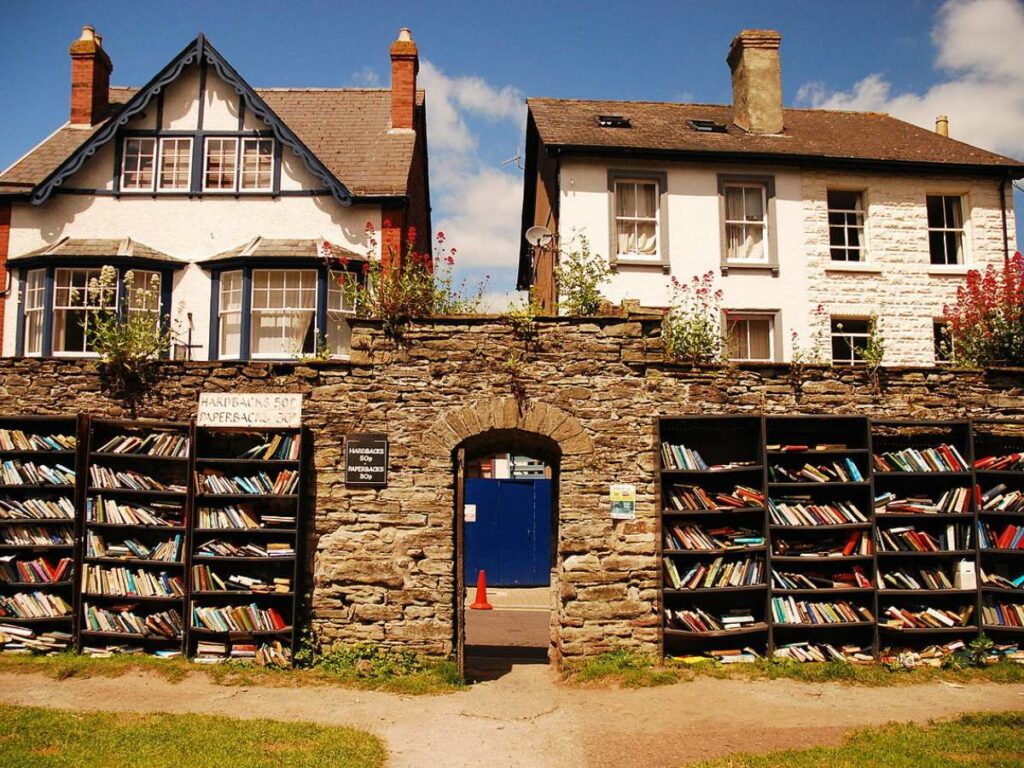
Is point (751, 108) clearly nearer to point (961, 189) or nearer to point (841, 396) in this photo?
point (961, 189)

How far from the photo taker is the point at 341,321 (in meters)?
14.2

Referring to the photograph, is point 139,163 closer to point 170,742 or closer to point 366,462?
point 366,462

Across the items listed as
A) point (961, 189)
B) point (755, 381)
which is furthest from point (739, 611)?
point (961, 189)

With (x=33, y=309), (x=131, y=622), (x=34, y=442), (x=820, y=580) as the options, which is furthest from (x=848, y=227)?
(x=33, y=309)

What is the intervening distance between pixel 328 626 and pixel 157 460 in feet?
9.87

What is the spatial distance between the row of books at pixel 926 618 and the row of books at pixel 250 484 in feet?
24.2

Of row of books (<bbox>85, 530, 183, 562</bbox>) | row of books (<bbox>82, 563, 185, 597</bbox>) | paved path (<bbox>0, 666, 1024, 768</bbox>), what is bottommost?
paved path (<bbox>0, 666, 1024, 768</bbox>)

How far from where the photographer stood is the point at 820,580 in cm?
939

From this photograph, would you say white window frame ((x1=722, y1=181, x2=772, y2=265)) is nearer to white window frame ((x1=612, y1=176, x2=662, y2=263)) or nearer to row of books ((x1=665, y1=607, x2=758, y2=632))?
white window frame ((x1=612, y1=176, x2=662, y2=263))

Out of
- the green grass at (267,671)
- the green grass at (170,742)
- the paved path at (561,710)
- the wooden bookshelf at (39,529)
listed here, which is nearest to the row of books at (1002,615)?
the paved path at (561,710)

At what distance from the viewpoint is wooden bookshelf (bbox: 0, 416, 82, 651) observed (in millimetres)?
9297

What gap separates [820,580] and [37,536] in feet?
31.4

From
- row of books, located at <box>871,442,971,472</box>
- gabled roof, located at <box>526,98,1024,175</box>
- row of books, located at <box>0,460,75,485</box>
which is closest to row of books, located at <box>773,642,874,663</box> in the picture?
row of books, located at <box>871,442,971,472</box>

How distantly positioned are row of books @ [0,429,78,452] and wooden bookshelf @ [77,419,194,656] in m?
0.27
